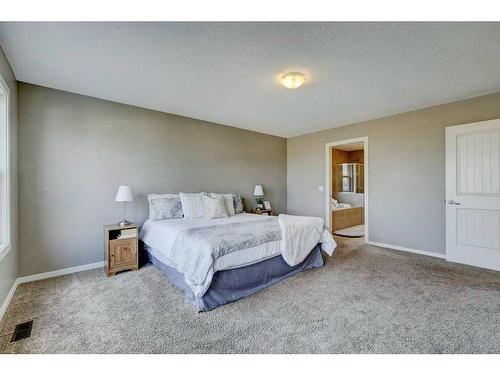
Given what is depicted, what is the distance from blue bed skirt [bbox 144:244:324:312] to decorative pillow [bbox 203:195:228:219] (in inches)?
38.8

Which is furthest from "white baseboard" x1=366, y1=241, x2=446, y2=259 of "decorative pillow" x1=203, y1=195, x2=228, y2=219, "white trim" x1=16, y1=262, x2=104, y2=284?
"white trim" x1=16, y1=262, x2=104, y2=284

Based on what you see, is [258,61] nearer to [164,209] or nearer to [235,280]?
[235,280]

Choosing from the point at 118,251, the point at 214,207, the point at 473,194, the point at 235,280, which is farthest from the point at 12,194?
the point at 473,194

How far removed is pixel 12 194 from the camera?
→ 248 centimetres

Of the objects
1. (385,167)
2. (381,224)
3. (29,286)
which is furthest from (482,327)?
(29,286)

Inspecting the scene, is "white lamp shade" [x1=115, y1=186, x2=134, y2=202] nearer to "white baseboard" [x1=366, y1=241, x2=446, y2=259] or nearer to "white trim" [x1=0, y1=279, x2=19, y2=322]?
"white trim" [x1=0, y1=279, x2=19, y2=322]

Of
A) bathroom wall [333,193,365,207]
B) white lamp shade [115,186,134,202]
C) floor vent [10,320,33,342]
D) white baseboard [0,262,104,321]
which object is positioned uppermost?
white lamp shade [115,186,134,202]

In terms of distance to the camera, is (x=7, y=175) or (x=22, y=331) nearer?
(x=22, y=331)

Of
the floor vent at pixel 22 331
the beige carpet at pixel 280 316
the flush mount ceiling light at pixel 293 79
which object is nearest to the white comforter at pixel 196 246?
the beige carpet at pixel 280 316

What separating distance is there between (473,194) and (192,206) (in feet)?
13.2

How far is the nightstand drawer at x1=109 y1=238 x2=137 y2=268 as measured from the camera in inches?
115

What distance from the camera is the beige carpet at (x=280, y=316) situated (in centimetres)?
161

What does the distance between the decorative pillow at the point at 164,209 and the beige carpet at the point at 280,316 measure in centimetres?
83
